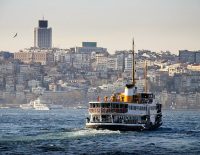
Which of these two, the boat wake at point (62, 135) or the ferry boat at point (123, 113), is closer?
the boat wake at point (62, 135)

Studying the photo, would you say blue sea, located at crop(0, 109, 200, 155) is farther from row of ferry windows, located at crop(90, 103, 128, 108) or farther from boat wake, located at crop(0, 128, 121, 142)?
row of ferry windows, located at crop(90, 103, 128, 108)

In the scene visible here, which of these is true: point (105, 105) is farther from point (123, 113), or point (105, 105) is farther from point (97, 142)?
point (97, 142)

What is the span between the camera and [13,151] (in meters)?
92.2

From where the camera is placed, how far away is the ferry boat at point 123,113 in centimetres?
11262

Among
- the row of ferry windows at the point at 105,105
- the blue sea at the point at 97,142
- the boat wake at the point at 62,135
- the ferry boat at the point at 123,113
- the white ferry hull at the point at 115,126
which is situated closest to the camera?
the blue sea at the point at 97,142

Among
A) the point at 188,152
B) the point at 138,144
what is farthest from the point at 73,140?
the point at 188,152

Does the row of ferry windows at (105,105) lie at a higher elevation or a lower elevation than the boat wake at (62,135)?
higher

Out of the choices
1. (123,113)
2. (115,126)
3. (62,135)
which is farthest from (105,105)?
(62,135)

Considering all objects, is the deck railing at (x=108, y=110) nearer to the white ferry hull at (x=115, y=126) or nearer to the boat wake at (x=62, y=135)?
the white ferry hull at (x=115, y=126)

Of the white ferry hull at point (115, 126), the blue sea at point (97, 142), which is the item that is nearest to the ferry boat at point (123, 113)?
the white ferry hull at point (115, 126)

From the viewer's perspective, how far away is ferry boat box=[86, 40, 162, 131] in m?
113

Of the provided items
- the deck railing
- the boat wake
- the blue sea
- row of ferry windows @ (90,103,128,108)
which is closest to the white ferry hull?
the boat wake

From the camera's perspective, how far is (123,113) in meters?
113

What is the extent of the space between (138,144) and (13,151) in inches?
506
